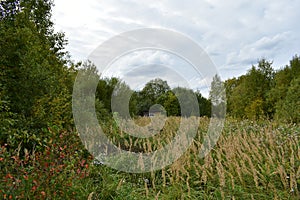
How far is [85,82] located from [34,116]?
2.91m

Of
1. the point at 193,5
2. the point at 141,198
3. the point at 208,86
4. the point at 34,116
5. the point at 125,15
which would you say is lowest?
the point at 141,198

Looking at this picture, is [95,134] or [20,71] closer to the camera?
[20,71]

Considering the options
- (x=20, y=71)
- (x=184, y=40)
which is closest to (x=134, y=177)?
(x=184, y=40)

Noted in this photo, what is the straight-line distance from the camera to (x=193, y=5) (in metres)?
5.70

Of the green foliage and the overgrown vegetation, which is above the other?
the green foliage

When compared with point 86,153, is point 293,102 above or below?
above

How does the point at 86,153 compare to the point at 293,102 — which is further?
the point at 293,102

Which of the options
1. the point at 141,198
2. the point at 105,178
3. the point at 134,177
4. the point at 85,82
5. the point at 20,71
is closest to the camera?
the point at 141,198

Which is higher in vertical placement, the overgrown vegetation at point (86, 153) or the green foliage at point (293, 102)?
the green foliage at point (293, 102)

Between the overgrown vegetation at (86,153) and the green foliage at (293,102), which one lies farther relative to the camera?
the green foliage at (293,102)

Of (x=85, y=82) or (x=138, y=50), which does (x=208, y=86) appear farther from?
(x=85, y=82)

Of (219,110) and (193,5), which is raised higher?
(193,5)

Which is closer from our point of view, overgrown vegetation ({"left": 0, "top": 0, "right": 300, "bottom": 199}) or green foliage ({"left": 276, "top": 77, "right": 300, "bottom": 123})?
overgrown vegetation ({"left": 0, "top": 0, "right": 300, "bottom": 199})

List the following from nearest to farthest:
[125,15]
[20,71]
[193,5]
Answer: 1. [20,71]
2. [125,15]
3. [193,5]
